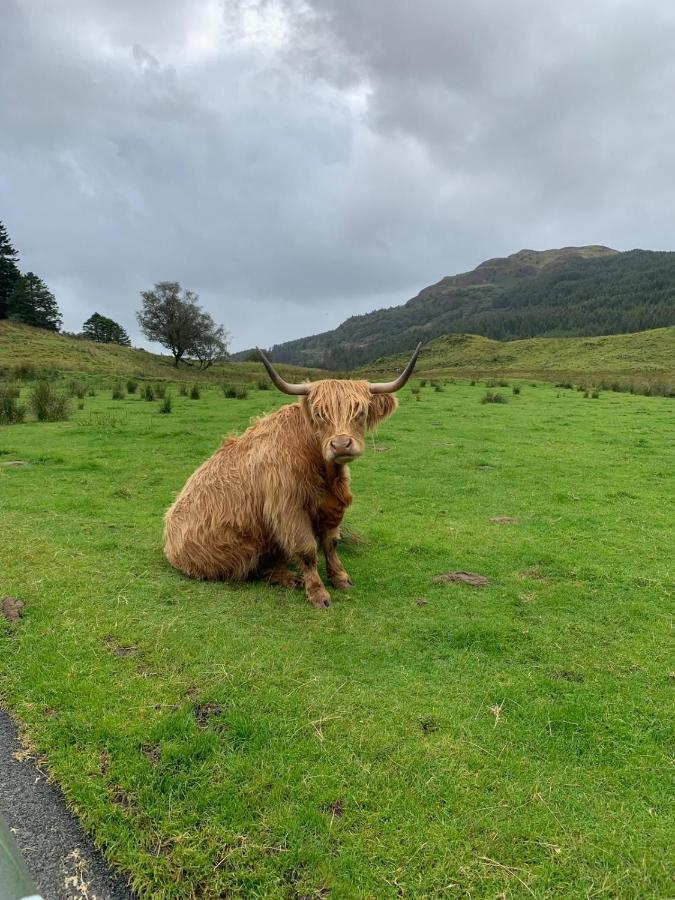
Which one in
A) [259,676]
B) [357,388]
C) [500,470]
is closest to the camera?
[259,676]

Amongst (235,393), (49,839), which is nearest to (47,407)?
(235,393)

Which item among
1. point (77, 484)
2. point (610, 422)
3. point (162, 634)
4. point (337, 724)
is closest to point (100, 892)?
point (337, 724)

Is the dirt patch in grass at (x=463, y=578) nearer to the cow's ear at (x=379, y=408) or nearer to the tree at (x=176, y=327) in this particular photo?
the cow's ear at (x=379, y=408)

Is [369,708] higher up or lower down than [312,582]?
lower down

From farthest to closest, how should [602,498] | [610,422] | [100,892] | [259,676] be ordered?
[610,422] → [602,498] → [259,676] → [100,892]

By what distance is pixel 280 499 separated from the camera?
4.63 m

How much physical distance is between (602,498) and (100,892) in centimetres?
737

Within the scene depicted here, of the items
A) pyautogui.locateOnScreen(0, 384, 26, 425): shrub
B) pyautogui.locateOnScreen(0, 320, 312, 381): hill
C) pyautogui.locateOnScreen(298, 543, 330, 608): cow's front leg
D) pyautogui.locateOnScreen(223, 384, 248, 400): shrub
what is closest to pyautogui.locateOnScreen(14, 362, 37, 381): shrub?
pyautogui.locateOnScreen(0, 320, 312, 381): hill

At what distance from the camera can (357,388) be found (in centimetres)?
448

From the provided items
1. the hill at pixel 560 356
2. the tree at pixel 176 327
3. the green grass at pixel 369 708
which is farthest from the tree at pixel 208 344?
the green grass at pixel 369 708

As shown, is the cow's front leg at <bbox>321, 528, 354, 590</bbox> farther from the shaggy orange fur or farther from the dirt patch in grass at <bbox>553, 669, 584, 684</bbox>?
the dirt patch in grass at <bbox>553, 669, 584, 684</bbox>

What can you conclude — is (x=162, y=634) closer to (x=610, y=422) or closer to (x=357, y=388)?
(x=357, y=388)

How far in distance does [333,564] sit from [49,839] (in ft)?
9.91

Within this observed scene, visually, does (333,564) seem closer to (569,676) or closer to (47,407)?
(569,676)
